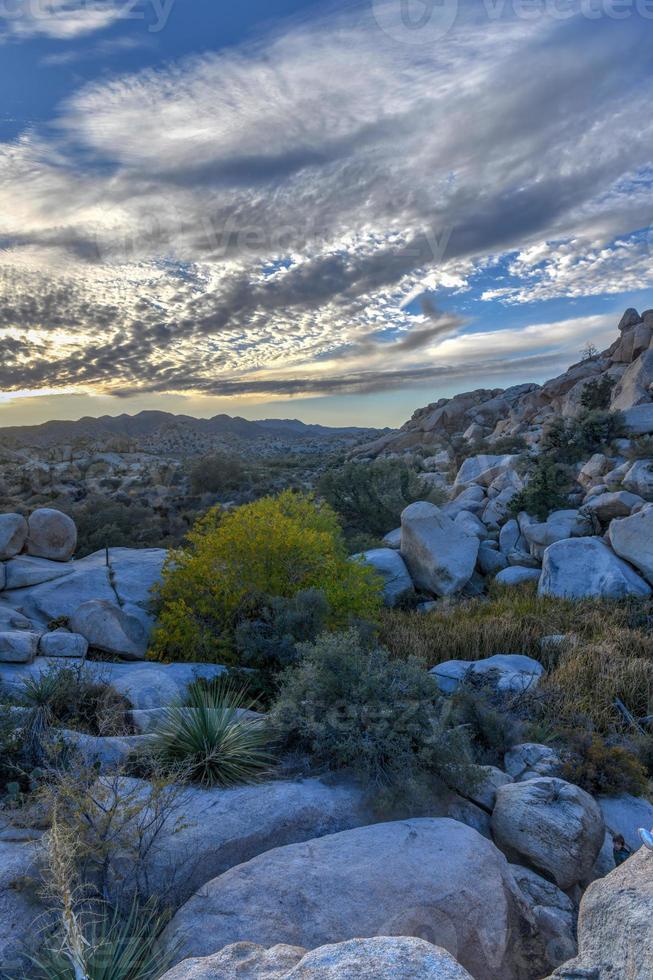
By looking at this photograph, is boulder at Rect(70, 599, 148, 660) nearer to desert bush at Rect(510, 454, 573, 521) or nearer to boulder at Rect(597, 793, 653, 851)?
boulder at Rect(597, 793, 653, 851)

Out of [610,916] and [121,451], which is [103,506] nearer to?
[610,916]

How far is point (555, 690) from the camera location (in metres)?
7.37

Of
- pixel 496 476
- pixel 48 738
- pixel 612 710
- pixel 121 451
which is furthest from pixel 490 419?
pixel 48 738

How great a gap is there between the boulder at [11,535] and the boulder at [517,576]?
8686 mm

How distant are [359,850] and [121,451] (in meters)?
50.4

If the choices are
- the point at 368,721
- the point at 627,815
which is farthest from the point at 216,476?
the point at 627,815

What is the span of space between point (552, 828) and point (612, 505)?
32.8ft

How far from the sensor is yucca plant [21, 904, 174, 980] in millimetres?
3133

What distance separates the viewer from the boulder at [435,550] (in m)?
12.1

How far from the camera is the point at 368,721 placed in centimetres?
513

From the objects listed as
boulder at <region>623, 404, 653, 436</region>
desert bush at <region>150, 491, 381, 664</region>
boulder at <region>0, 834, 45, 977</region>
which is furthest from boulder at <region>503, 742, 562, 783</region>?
boulder at <region>623, 404, 653, 436</region>

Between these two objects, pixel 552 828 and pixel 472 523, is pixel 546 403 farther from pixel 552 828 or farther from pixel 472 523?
pixel 552 828

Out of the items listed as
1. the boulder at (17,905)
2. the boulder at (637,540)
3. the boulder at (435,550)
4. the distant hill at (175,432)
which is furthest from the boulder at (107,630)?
the distant hill at (175,432)

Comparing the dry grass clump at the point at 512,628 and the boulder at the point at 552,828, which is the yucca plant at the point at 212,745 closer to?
the boulder at the point at 552,828
